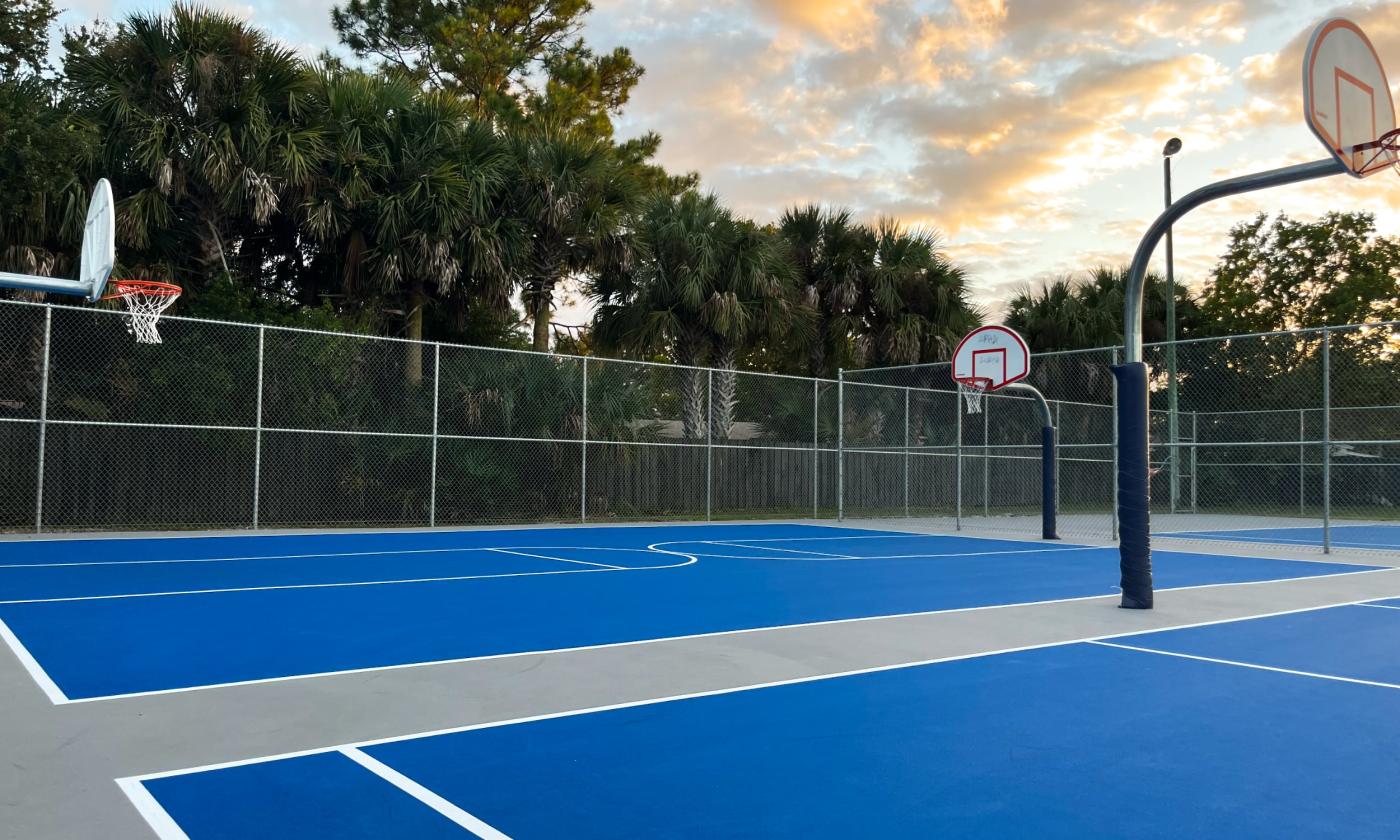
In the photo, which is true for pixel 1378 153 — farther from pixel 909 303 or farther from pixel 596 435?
pixel 909 303

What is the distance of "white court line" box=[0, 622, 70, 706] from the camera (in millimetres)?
5084

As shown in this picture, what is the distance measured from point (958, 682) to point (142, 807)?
3934mm

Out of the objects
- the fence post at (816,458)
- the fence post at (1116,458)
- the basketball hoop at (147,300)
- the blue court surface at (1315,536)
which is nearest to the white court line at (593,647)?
the fence post at (1116,458)

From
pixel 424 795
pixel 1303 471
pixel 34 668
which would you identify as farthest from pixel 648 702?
pixel 1303 471

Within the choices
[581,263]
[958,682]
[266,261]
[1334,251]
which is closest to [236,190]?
[266,261]

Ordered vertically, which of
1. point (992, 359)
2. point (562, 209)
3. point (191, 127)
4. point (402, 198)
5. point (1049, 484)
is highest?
point (191, 127)

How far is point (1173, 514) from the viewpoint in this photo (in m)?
26.6

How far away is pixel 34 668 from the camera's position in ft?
18.6

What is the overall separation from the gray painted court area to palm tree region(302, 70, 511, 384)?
12.4 meters

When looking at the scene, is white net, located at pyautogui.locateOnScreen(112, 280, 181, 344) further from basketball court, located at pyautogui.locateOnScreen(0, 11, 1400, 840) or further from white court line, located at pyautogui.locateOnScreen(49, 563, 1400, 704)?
white court line, located at pyautogui.locateOnScreen(49, 563, 1400, 704)

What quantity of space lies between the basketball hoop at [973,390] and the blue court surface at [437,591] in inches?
122

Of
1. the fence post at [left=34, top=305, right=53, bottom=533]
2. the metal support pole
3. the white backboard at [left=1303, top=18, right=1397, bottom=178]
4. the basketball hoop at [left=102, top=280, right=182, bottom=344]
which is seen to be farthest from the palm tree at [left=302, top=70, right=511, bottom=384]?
the white backboard at [left=1303, top=18, right=1397, bottom=178]

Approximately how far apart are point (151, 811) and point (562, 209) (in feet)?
56.2

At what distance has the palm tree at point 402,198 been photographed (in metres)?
17.7
